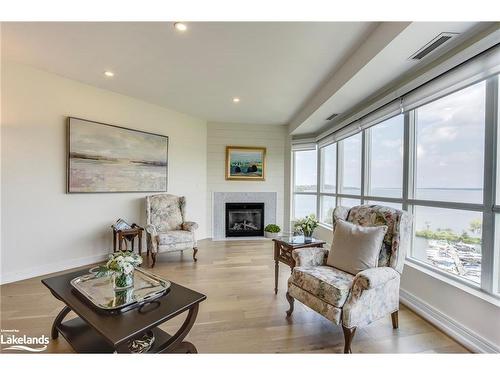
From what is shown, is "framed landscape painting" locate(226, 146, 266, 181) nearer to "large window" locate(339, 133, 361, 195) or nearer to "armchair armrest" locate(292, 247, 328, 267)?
"large window" locate(339, 133, 361, 195)

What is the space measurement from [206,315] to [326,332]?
1033 millimetres

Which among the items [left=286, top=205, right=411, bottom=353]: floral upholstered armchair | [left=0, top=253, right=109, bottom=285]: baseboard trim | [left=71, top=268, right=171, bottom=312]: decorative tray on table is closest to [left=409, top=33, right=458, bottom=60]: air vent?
[left=286, top=205, right=411, bottom=353]: floral upholstered armchair

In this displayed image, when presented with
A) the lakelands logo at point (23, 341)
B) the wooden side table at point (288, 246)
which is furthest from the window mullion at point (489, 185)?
the lakelands logo at point (23, 341)

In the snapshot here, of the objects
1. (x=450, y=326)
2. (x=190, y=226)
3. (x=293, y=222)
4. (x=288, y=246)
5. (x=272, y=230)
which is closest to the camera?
(x=450, y=326)

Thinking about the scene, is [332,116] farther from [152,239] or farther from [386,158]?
[152,239]

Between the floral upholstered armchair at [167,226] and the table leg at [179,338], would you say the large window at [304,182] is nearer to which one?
the floral upholstered armchair at [167,226]

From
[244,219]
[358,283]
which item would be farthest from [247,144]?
[358,283]

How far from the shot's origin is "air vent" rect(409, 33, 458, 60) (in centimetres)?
173

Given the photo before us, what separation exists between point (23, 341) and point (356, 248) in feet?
8.75

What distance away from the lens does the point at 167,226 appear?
3.88m

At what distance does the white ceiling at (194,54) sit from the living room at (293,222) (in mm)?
23

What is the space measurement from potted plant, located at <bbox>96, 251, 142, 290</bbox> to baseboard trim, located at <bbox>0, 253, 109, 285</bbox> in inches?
82.5
